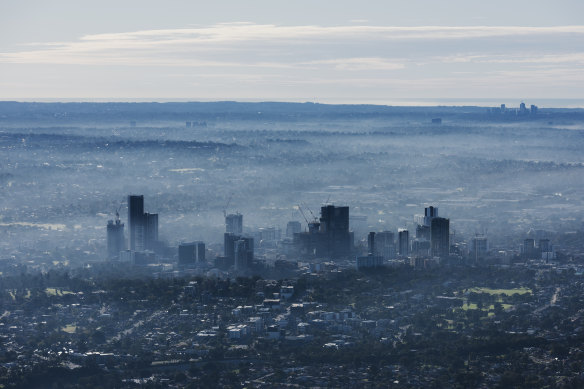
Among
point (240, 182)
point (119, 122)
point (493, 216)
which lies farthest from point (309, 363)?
point (119, 122)

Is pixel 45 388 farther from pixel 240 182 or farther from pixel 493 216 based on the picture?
pixel 240 182

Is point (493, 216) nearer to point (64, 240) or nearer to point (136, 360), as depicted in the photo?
Result: point (64, 240)

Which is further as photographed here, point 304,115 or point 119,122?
point 304,115

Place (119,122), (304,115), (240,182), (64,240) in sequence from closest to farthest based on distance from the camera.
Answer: (64,240), (240,182), (119,122), (304,115)

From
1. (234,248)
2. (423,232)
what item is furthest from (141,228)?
(423,232)

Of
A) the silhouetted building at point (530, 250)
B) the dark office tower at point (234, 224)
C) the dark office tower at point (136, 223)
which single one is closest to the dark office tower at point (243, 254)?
the dark office tower at point (136, 223)

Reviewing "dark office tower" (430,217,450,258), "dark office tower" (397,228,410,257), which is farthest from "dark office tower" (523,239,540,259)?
"dark office tower" (397,228,410,257)

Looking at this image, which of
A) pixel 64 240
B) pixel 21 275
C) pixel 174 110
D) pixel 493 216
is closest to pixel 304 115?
pixel 174 110

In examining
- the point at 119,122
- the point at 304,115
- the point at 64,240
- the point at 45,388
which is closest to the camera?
the point at 45,388
